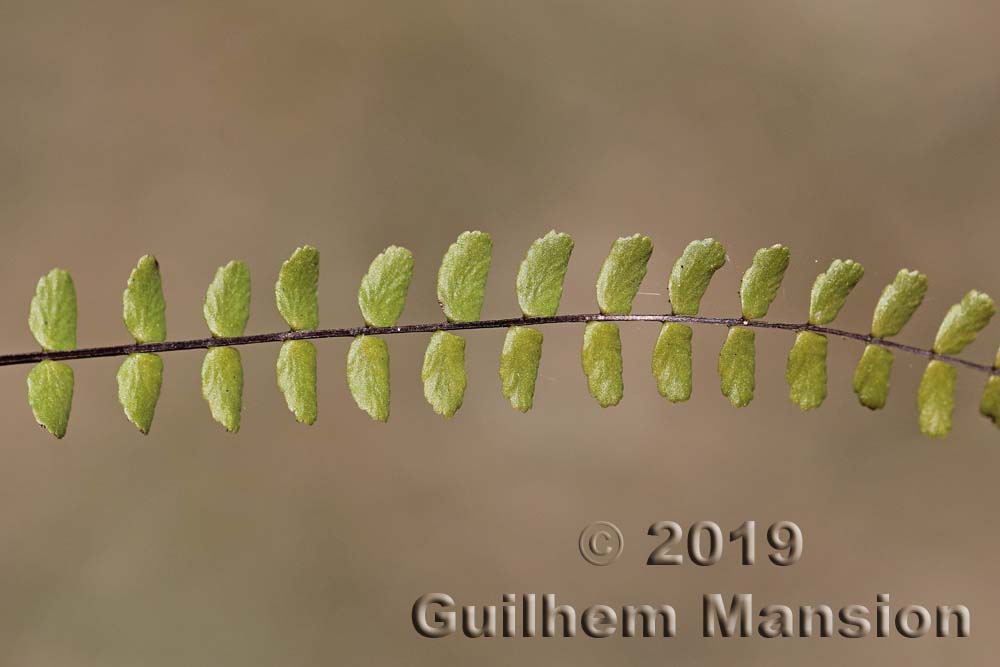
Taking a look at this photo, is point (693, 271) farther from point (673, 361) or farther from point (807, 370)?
point (807, 370)

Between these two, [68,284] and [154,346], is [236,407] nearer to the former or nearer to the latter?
[154,346]

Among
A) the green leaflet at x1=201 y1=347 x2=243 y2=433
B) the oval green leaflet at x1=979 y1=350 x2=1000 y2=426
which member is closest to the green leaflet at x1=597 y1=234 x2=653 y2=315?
the oval green leaflet at x1=979 y1=350 x2=1000 y2=426

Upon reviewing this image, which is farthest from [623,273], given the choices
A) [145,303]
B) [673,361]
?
[145,303]

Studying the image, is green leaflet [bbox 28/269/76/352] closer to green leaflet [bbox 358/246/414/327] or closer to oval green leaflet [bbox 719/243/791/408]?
green leaflet [bbox 358/246/414/327]

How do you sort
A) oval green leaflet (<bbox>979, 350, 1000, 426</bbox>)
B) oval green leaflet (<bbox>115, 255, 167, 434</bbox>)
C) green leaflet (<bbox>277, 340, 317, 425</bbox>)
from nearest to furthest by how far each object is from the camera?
oval green leaflet (<bbox>979, 350, 1000, 426</bbox>), oval green leaflet (<bbox>115, 255, 167, 434</bbox>), green leaflet (<bbox>277, 340, 317, 425</bbox>)

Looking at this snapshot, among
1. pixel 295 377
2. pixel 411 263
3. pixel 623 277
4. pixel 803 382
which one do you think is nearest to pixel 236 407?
pixel 295 377

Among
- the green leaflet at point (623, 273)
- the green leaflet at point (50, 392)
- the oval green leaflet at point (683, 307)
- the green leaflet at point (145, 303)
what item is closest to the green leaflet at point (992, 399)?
the oval green leaflet at point (683, 307)
